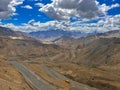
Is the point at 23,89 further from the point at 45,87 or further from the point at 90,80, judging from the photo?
the point at 90,80

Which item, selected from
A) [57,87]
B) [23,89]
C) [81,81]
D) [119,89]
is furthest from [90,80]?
[23,89]

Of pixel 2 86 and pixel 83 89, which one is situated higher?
pixel 2 86

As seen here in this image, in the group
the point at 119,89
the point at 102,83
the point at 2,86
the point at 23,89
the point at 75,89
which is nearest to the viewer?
the point at 2,86

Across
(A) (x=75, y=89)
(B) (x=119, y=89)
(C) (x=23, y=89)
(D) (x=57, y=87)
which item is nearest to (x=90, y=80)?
(B) (x=119, y=89)

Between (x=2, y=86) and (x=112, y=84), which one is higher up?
(x=2, y=86)

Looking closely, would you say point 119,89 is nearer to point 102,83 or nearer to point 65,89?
point 102,83

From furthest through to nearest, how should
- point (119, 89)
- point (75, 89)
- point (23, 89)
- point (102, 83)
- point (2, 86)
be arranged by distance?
point (102, 83)
point (119, 89)
point (75, 89)
point (23, 89)
point (2, 86)

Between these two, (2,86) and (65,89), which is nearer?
(2,86)

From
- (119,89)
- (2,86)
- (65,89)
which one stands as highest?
(2,86)

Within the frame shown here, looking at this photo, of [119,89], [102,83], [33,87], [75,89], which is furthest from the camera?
[102,83]
